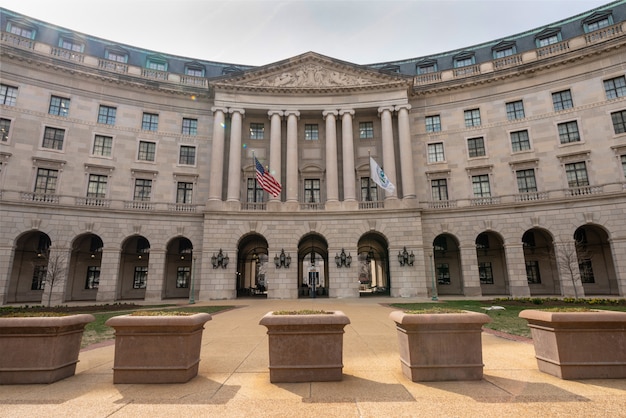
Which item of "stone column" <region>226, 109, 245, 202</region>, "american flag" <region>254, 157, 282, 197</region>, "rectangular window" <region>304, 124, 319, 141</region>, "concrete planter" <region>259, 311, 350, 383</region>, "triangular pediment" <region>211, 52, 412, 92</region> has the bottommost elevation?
"concrete planter" <region>259, 311, 350, 383</region>

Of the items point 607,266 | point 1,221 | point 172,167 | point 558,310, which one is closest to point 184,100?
point 172,167

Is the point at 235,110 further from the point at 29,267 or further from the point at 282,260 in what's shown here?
the point at 29,267

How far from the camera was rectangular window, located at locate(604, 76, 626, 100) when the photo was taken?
2768cm

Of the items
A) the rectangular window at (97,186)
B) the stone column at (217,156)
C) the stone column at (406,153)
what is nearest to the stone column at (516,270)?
the stone column at (406,153)

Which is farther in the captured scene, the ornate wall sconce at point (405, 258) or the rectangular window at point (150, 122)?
the rectangular window at point (150, 122)

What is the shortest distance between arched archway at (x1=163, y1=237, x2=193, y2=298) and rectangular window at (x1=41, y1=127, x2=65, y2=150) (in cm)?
1320

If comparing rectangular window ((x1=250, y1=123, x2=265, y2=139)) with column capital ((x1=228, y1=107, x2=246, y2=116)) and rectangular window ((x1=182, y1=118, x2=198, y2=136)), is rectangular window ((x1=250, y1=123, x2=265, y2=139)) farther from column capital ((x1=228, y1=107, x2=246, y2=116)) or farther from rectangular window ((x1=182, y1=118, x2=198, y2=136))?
rectangular window ((x1=182, y1=118, x2=198, y2=136))

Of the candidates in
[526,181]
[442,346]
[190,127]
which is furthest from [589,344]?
[190,127]

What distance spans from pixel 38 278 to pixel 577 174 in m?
49.2

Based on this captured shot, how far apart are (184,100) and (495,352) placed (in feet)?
114

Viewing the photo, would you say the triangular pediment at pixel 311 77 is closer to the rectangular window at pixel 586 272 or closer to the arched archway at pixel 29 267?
the arched archway at pixel 29 267

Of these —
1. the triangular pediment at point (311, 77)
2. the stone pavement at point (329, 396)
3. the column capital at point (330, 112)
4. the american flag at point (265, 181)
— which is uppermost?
the triangular pediment at point (311, 77)

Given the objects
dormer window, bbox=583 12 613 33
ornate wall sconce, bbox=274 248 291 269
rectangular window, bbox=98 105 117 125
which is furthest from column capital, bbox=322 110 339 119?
dormer window, bbox=583 12 613 33

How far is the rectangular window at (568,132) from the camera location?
94.6 ft
